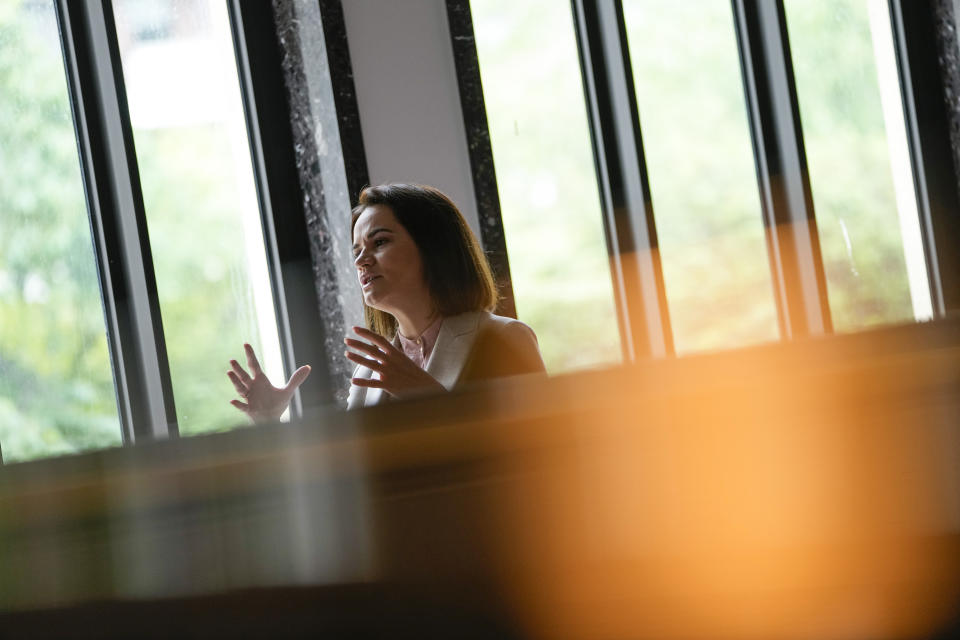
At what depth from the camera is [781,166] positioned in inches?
140

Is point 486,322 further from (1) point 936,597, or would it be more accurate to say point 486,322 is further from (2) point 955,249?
(2) point 955,249

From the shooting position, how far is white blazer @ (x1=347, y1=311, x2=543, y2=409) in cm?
197

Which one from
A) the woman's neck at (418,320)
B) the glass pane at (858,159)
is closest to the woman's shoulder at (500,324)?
the woman's neck at (418,320)

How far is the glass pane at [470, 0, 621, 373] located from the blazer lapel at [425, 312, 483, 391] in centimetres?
122

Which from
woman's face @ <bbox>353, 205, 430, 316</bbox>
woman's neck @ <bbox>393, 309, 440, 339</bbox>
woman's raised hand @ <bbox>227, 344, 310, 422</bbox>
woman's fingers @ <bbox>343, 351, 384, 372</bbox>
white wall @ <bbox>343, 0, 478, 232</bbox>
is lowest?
woman's raised hand @ <bbox>227, 344, 310, 422</bbox>

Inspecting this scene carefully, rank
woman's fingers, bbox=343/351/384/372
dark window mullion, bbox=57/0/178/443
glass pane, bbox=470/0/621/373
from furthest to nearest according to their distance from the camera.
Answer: glass pane, bbox=470/0/621/373
dark window mullion, bbox=57/0/178/443
woman's fingers, bbox=343/351/384/372

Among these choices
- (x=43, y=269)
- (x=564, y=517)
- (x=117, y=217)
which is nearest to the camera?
(x=564, y=517)

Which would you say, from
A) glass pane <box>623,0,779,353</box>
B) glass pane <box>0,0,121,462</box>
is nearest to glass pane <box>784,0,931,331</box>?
glass pane <box>623,0,779,353</box>

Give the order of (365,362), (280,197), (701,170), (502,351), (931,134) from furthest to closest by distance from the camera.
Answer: (931,134), (701,170), (280,197), (502,351), (365,362)

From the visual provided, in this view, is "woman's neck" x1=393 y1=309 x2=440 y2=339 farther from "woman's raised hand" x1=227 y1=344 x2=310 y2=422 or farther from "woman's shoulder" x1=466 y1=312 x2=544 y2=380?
"woman's raised hand" x1=227 y1=344 x2=310 y2=422

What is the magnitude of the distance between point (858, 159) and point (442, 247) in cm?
233

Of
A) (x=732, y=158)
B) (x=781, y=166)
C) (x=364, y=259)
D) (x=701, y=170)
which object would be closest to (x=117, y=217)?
(x=364, y=259)

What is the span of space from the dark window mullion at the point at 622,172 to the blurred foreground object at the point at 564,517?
116 inches

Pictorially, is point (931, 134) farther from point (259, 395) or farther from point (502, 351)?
point (259, 395)
